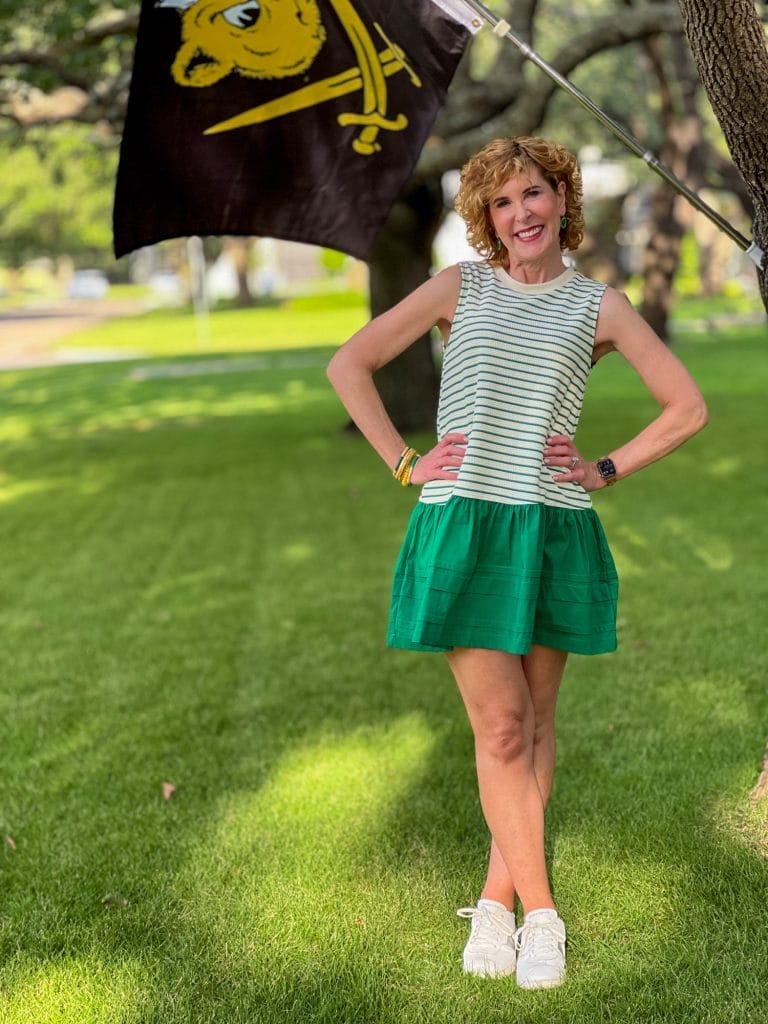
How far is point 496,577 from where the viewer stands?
3352 mm

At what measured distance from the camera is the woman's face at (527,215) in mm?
3363

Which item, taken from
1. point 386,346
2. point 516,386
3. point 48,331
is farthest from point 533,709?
point 48,331

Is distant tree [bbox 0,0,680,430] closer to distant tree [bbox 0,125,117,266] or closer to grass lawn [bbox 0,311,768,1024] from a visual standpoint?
grass lawn [bbox 0,311,768,1024]

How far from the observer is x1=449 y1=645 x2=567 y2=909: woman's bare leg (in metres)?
3.43

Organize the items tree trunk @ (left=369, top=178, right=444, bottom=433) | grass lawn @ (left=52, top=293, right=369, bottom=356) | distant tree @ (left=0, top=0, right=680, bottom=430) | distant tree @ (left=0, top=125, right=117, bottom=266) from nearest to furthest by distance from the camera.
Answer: distant tree @ (left=0, top=0, right=680, bottom=430)
tree trunk @ (left=369, top=178, right=444, bottom=433)
grass lawn @ (left=52, top=293, right=369, bottom=356)
distant tree @ (left=0, top=125, right=117, bottom=266)

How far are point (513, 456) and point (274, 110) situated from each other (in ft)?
6.33

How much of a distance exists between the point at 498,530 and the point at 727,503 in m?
7.51

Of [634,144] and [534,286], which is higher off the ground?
[634,144]

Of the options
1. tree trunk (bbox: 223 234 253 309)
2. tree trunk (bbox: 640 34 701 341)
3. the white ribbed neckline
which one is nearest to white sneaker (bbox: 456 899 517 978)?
the white ribbed neckline

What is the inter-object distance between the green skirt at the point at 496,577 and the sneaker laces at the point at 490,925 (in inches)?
30.9

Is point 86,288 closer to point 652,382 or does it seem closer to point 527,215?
point 527,215

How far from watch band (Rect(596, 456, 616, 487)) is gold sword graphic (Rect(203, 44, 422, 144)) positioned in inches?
69.0

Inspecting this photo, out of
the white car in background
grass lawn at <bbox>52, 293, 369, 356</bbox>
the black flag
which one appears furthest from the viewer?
the white car in background

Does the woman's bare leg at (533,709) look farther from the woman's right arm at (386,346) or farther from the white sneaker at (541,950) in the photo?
the woman's right arm at (386,346)
